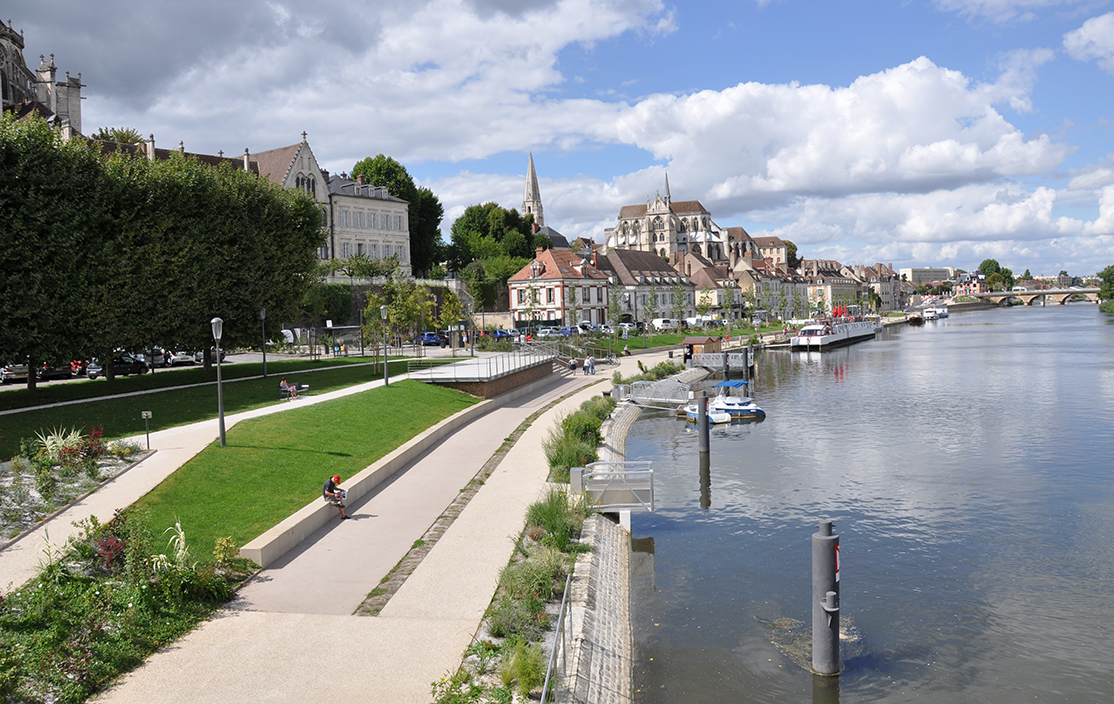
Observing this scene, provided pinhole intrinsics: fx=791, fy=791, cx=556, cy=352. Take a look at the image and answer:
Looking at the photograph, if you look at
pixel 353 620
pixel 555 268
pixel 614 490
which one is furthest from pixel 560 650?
pixel 555 268

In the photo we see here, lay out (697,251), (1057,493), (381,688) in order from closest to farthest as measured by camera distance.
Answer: (381,688) → (1057,493) → (697,251)

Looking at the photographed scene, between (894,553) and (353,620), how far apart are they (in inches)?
591

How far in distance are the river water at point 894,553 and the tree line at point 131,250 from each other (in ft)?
68.1

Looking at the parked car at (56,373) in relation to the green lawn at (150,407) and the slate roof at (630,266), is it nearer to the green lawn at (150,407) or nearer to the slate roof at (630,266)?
the green lawn at (150,407)

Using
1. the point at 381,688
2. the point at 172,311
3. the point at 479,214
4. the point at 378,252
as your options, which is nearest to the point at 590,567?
the point at 381,688

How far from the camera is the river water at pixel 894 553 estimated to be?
49.3 feet

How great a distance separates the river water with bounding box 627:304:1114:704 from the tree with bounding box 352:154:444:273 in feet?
200

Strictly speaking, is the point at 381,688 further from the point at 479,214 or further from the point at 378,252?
the point at 479,214

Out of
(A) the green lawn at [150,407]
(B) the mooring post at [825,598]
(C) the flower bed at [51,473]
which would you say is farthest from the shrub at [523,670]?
(A) the green lawn at [150,407]

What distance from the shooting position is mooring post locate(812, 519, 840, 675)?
14.0 meters

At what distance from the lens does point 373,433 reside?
2784 cm

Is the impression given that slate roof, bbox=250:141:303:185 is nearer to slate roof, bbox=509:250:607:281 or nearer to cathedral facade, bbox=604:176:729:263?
slate roof, bbox=509:250:607:281

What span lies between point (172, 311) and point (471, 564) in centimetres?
2435

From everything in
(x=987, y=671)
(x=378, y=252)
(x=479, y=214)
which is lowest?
(x=987, y=671)
